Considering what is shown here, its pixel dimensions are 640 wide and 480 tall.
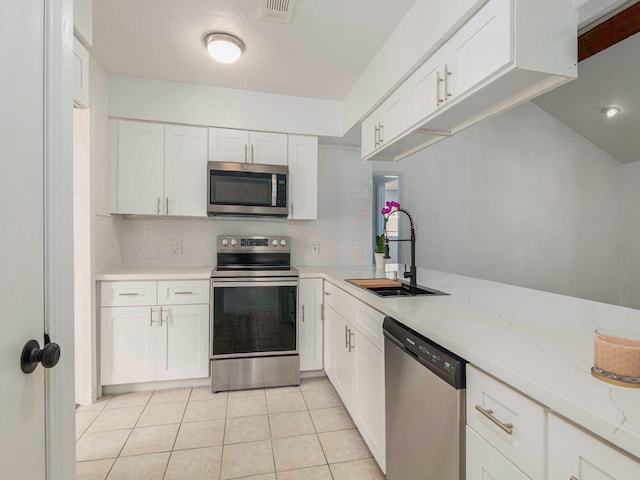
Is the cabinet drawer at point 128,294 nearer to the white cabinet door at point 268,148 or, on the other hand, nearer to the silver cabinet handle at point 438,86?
the white cabinet door at point 268,148

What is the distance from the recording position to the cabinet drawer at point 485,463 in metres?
0.81

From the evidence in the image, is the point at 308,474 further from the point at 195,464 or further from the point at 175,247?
the point at 175,247

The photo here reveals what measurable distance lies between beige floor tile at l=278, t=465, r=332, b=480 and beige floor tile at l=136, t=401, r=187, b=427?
36.4 inches

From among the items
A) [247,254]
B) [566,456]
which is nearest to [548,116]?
[247,254]

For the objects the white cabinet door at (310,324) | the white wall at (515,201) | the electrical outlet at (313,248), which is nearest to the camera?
the white cabinet door at (310,324)

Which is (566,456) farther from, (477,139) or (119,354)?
(477,139)

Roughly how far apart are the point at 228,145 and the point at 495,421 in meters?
2.79

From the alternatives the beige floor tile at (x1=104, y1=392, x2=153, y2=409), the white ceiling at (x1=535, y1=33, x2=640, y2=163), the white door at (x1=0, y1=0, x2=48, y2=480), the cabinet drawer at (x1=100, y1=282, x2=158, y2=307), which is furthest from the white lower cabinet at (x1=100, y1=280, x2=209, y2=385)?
the white ceiling at (x1=535, y1=33, x2=640, y2=163)

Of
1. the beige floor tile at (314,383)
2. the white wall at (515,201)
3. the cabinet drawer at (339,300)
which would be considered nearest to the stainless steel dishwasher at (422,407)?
the cabinet drawer at (339,300)

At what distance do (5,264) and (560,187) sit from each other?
6089 mm

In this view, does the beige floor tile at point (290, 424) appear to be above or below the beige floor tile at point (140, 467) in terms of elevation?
below

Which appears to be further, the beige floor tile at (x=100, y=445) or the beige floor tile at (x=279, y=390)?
the beige floor tile at (x=279, y=390)

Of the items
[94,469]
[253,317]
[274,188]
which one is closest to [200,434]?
[94,469]

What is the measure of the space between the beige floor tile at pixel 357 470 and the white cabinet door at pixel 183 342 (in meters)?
1.38
